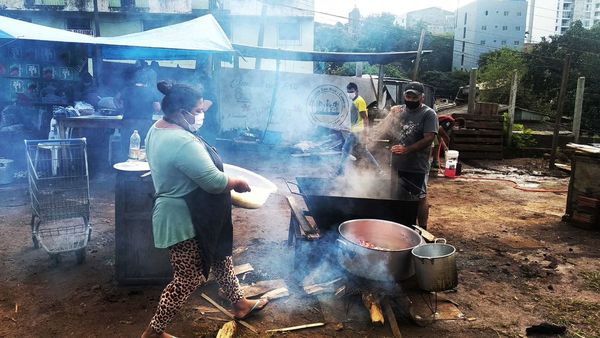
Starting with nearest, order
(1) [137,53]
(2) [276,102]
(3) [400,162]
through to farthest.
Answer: (3) [400,162] < (1) [137,53] < (2) [276,102]

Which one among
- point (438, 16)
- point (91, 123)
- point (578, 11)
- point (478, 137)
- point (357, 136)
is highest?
point (578, 11)

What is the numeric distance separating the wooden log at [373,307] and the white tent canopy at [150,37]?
646 centimetres

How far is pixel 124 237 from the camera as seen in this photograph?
13.0ft

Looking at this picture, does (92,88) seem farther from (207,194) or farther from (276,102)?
(207,194)

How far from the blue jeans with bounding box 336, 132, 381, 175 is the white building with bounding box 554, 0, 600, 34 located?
114 metres

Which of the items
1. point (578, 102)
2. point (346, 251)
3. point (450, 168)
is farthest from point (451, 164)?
point (346, 251)

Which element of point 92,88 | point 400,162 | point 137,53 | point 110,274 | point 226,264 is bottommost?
A: point 110,274

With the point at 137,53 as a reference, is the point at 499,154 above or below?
below

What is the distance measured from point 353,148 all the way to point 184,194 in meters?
7.09

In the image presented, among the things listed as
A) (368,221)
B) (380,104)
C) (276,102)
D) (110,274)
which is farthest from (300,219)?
(380,104)

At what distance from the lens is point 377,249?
3475 mm

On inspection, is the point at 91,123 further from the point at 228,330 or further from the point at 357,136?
the point at 228,330

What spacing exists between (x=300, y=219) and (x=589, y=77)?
115ft

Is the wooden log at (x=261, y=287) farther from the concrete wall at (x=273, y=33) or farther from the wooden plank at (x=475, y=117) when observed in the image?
the concrete wall at (x=273, y=33)
